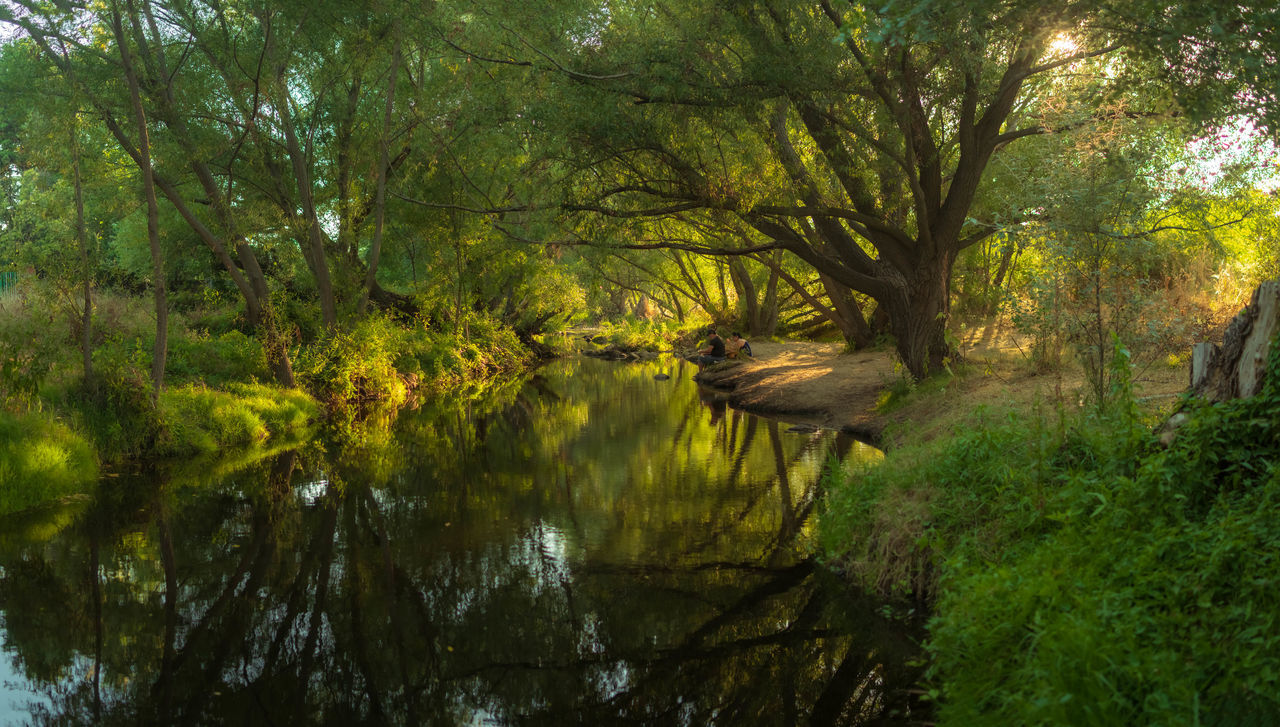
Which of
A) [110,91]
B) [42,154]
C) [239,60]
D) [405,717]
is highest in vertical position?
[239,60]

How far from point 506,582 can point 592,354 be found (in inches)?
1498

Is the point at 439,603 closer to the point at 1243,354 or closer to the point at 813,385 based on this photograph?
the point at 1243,354

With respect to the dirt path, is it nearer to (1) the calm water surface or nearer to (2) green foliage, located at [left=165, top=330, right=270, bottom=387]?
(1) the calm water surface

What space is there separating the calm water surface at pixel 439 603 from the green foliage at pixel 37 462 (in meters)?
0.35

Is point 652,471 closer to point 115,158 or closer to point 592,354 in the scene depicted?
point 115,158

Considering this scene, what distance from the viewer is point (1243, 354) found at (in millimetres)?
5230

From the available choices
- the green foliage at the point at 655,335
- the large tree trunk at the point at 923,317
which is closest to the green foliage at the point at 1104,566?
the large tree trunk at the point at 923,317

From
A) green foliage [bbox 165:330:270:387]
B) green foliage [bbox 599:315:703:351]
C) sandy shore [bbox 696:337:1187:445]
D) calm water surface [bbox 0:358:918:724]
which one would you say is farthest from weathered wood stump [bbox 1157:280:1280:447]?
green foliage [bbox 599:315:703:351]

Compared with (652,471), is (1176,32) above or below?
above

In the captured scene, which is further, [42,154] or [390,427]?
[390,427]

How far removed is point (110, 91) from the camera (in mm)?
14336

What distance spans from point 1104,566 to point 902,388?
10.7 metres

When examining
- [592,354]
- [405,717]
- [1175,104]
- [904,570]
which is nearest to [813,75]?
[1175,104]

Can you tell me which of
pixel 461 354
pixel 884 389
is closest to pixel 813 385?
pixel 884 389
